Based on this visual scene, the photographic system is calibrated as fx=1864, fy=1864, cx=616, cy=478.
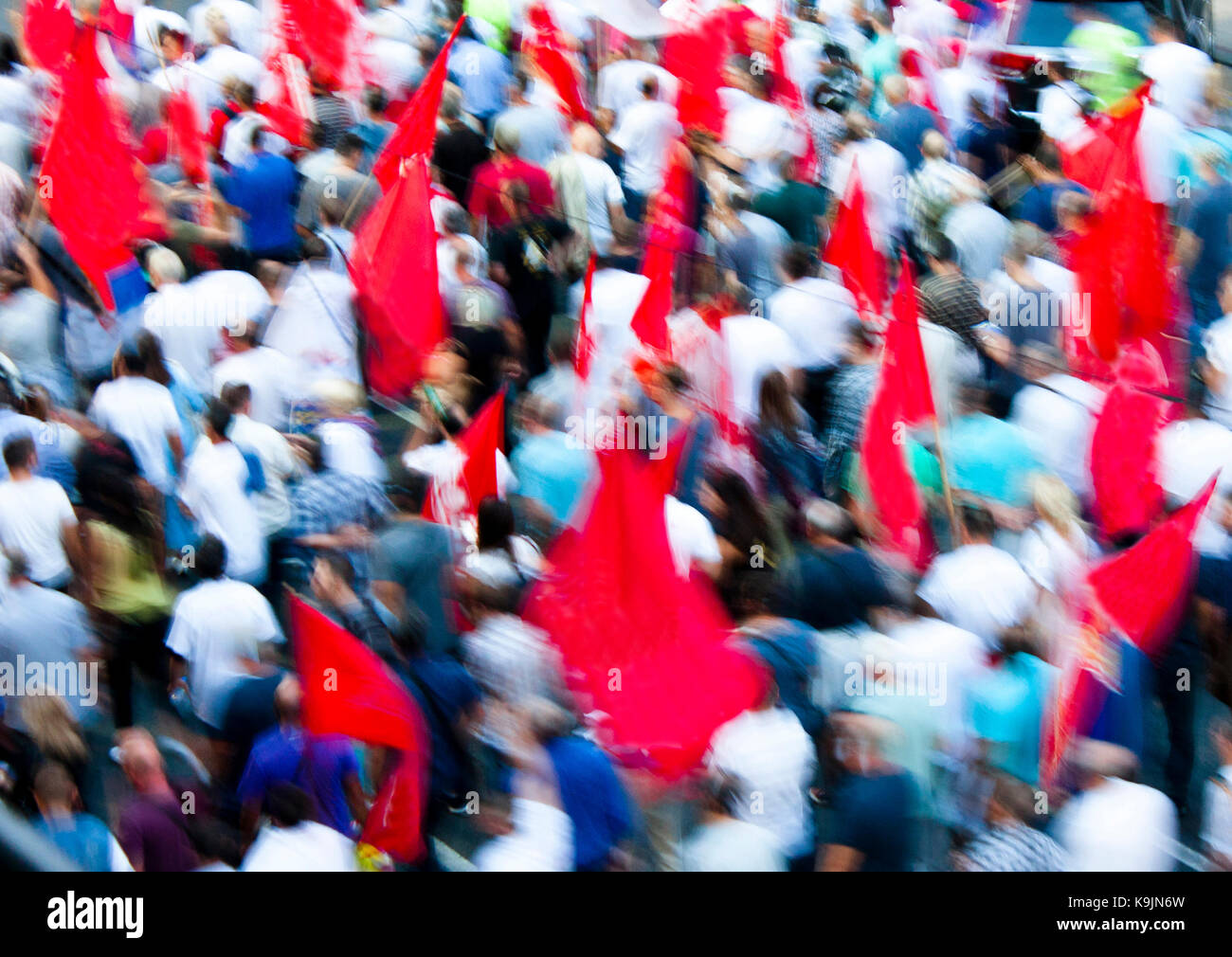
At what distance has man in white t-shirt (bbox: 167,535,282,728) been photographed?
273 inches

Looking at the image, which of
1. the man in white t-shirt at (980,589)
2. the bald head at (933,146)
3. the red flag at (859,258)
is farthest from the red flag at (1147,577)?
the bald head at (933,146)

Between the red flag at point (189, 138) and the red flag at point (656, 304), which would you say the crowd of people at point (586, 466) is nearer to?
the red flag at point (656, 304)

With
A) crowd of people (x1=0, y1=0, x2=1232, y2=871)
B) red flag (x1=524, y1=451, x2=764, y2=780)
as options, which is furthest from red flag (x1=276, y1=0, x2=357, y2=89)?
red flag (x1=524, y1=451, x2=764, y2=780)

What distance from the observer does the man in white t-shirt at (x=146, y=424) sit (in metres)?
8.05

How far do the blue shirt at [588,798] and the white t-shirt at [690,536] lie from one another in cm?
147

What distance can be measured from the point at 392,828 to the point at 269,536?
1.76 metres

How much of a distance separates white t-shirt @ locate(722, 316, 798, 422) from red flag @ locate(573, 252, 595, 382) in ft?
2.13

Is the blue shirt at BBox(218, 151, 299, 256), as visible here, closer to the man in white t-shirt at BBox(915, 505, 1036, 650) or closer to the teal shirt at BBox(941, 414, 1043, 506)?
the teal shirt at BBox(941, 414, 1043, 506)

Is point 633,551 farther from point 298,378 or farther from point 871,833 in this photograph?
point 298,378

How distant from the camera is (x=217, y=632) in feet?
22.8

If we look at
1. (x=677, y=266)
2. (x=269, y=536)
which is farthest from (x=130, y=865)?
(x=677, y=266)

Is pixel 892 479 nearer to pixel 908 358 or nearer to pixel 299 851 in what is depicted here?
pixel 908 358

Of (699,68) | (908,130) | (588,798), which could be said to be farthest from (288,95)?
(588,798)

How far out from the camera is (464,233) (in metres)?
9.67
